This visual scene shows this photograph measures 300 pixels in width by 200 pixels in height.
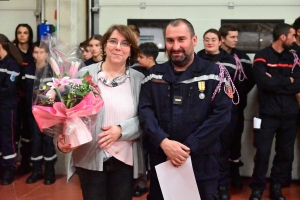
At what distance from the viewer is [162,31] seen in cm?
461

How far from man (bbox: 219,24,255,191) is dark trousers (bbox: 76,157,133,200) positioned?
2.20 meters

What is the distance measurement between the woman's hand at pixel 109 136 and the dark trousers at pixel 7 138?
2.52 metres

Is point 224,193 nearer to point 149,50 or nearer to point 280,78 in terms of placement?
point 280,78

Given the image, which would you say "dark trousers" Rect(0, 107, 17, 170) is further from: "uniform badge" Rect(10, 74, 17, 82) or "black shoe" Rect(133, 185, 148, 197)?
"black shoe" Rect(133, 185, 148, 197)

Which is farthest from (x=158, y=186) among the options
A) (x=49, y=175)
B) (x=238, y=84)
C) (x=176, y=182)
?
(x=49, y=175)

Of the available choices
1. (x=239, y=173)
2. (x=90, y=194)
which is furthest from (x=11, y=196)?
(x=239, y=173)

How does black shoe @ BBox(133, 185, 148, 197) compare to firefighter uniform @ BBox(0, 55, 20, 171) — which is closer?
black shoe @ BBox(133, 185, 148, 197)

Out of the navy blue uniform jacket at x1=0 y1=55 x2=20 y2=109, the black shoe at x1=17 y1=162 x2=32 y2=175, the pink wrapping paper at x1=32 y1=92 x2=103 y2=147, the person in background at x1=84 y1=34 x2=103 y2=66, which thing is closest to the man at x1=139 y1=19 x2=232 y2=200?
the pink wrapping paper at x1=32 y1=92 x2=103 y2=147

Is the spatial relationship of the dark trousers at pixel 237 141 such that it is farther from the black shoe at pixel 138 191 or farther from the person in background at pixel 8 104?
the person in background at pixel 8 104

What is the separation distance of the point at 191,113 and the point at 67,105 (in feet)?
2.29

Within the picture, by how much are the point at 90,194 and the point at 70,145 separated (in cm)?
34

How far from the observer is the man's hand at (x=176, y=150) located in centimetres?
204

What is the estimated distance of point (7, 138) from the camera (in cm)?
423

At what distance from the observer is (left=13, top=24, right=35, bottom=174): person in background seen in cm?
450
